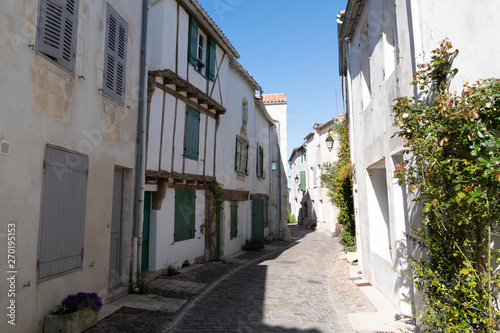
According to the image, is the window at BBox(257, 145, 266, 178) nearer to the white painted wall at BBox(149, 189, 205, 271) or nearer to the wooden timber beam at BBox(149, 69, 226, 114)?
the wooden timber beam at BBox(149, 69, 226, 114)

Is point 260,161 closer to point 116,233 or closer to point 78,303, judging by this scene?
point 116,233

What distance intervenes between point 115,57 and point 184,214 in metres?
4.85

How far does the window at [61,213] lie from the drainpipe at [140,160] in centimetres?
178

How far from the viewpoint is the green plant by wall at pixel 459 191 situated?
298 cm

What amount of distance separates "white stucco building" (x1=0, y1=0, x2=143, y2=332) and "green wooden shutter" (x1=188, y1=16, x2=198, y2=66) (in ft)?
9.00

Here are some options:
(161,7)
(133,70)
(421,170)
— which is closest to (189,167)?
(133,70)

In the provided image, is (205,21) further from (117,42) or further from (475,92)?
(475,92)

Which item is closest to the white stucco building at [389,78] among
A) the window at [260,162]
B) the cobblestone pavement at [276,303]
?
the cobblestone pavement at [276,303]

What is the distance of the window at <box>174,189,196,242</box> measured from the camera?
30.0 feet

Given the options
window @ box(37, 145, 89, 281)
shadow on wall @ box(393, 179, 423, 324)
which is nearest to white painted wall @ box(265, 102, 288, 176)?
shadow on wall @ box(393, 179, 423, 324)

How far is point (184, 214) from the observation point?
952cm

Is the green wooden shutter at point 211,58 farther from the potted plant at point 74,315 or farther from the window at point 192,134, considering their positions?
the potted plant at point 74,315

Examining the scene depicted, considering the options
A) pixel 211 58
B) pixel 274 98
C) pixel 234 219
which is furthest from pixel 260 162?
pixel 211 58

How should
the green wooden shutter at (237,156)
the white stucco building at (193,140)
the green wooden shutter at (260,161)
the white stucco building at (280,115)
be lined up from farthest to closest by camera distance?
the white stucco building at (280,115), the green wooden shutter at (260,161), the green wooden shutter at (237,156), the white stucco building at (193,140)
